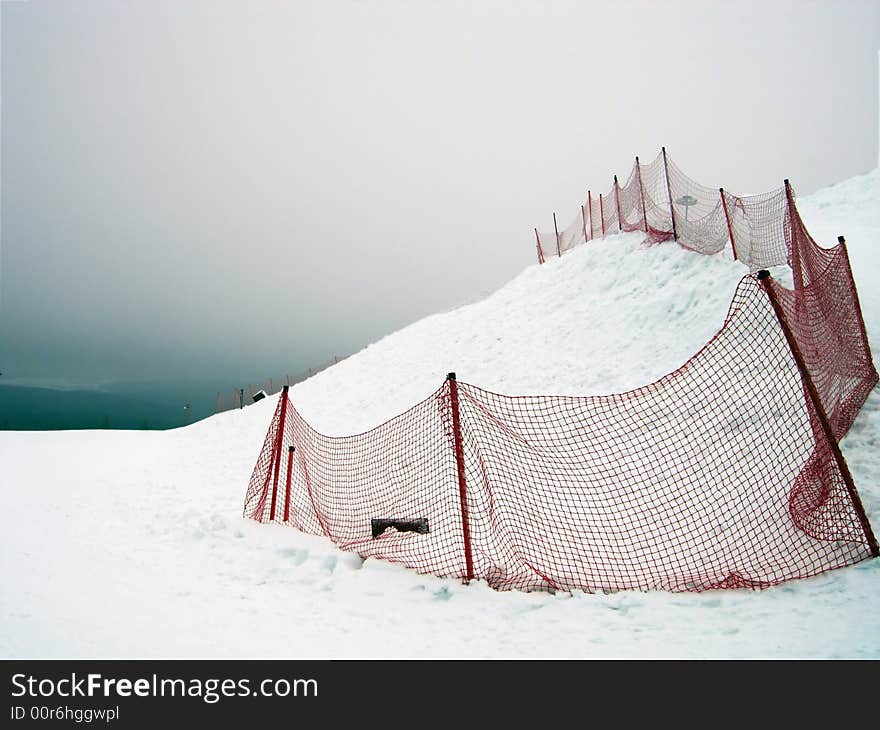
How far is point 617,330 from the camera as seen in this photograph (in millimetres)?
12773

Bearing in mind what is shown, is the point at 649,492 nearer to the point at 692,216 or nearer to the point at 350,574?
the point at 350,574

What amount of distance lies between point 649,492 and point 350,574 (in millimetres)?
3906

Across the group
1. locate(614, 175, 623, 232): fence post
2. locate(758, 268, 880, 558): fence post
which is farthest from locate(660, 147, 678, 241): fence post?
locate(758, 268, 880, 558): fence post

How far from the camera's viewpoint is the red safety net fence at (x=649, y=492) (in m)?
5.10

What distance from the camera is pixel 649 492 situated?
6.68 meters

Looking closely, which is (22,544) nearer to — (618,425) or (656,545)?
(656,545)

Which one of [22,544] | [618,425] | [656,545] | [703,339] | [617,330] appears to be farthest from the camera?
[617,330]

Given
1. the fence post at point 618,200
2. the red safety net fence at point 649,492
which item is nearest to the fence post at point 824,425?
the red safety net fence at point 649,492

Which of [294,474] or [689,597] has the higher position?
[294,474]

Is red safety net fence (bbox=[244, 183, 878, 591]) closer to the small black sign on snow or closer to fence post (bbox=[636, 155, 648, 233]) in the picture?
the small black sign on snow

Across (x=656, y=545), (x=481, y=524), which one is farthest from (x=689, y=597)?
(x=481, y=524)

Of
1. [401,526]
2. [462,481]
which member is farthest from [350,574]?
[462,481]

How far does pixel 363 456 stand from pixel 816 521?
21.4 ft
